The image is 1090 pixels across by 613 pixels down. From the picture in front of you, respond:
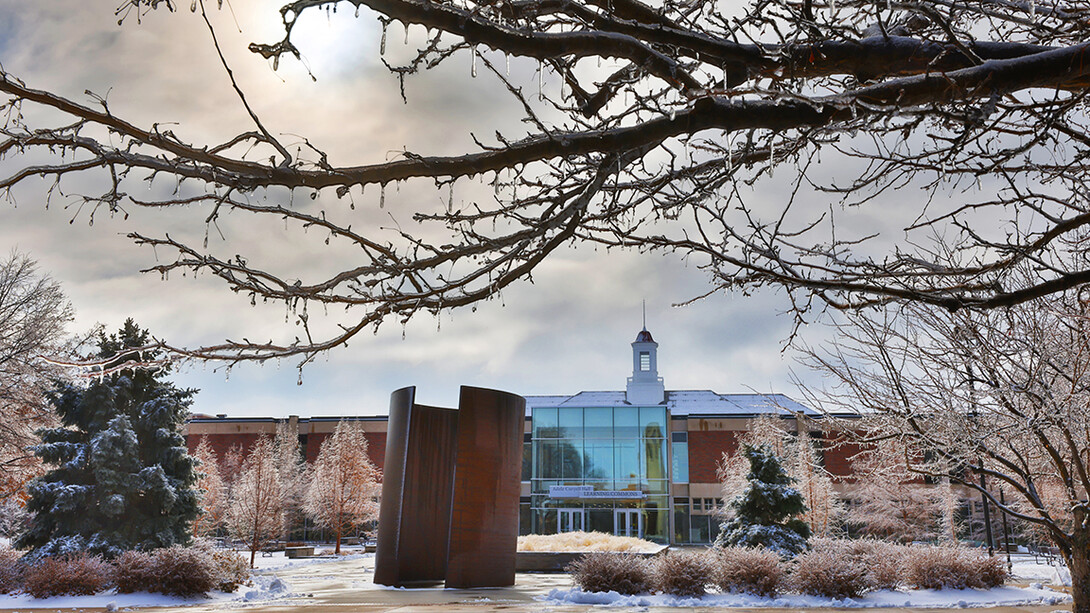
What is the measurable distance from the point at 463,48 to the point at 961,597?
1500 centimetres

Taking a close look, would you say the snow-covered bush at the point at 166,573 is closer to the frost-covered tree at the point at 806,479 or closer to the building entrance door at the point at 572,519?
the frost-covered tree at the point at 806,479

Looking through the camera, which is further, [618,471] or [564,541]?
[618,471]

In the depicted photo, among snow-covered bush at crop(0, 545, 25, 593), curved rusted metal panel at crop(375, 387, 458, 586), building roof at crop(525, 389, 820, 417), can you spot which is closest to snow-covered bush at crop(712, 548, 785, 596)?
curved rusted metal panel at crop(375, 387, 458, 586)

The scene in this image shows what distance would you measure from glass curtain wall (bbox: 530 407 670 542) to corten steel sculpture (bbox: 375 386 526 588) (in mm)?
24347

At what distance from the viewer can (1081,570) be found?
7898mm

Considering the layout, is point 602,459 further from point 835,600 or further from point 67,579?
point 67,579

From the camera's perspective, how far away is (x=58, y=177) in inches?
124

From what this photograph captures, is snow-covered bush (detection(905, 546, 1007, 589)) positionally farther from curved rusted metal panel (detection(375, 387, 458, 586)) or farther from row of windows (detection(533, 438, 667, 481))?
row of windows (detection(533, 438, 667, 481))

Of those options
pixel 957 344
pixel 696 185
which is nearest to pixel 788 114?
pixel 696 185

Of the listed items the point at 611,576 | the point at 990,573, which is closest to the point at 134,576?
the point at 611,576

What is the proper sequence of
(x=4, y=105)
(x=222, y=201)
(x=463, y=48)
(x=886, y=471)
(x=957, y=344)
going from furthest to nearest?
(x=886, y=471) → (x=957, y=344) → (x=463, y=48) → (x=222, y=201) → (x=4, y=105)

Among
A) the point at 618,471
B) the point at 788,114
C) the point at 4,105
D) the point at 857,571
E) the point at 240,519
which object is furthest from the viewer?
the point at 618,471

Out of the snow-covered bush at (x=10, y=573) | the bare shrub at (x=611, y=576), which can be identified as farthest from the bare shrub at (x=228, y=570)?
the bare shrub at (x=611, y=576)

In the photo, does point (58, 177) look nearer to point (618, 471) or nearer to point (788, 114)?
point (788, 114)
